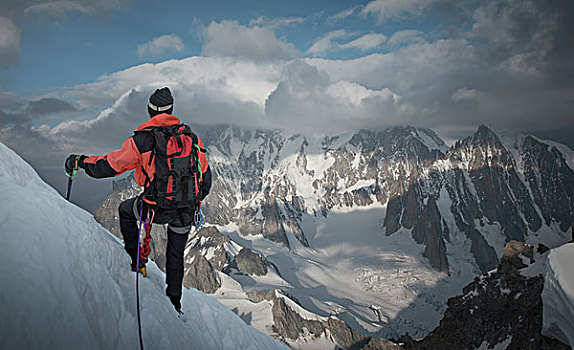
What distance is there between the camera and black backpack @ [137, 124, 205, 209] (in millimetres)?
5645

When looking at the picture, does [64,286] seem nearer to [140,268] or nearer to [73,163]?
[140,268]

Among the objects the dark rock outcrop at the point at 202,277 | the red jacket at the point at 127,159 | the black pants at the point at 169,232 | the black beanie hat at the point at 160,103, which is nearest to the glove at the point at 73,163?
the red jacket at the point at 127,159

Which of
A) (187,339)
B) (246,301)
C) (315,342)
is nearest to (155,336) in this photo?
(187,339)

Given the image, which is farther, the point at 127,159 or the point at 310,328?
the point at 310,328

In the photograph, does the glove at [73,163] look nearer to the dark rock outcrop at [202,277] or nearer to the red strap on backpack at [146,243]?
the red strap on backpack at [146,243]

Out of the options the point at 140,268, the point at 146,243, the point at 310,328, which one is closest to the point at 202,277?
the point at 310,328

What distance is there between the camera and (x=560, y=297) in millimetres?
14523

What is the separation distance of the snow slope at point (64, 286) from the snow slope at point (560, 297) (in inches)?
642

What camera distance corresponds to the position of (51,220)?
15.1ft

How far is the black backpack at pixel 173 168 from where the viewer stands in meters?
5.64

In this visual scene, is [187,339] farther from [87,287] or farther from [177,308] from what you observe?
[87,287]

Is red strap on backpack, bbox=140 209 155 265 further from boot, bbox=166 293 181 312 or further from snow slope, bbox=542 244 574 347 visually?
snow slope, bbox=542 244 574 347

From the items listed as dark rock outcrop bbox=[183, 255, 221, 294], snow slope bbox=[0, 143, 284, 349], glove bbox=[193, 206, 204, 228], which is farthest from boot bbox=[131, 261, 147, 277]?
dark rock outcrop bbox=[183, 255, 221, 294]

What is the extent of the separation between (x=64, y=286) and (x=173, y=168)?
2479 mm
